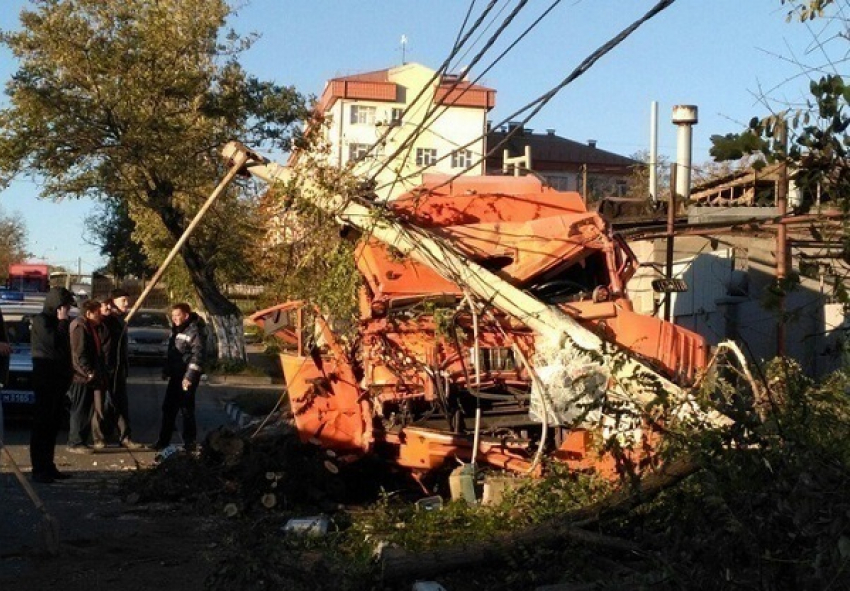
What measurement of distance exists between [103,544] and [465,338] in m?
3.25

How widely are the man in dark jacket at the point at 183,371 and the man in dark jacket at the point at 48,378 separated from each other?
6.08 feet

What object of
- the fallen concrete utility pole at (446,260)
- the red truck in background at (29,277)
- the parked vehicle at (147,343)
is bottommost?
the parked vehicle at (147,343)

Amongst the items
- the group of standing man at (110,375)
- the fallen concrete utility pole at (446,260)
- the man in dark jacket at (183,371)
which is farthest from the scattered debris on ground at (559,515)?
the group of standing man at (110,375)

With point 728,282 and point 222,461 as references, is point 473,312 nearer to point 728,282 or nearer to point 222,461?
point 222,461

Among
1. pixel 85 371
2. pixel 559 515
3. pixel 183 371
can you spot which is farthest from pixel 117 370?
pixel 559 515

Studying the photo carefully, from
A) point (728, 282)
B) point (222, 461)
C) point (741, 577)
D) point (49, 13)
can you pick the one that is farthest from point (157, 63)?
point (741, 577)

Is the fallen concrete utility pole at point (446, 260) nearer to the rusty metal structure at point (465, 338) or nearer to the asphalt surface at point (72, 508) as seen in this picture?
the rusty metal structure at point (465, 338)

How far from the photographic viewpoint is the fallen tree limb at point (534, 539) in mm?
6812

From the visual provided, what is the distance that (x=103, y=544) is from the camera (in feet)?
29.1

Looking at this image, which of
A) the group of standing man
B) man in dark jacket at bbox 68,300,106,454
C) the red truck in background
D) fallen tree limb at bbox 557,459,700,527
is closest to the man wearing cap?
the group of standing man

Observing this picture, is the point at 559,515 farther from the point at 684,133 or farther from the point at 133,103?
the point at 133,103

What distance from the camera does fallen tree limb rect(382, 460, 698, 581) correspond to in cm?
681

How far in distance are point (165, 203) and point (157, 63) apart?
3343mm

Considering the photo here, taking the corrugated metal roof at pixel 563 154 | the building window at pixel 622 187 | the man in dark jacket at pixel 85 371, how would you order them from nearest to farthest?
1. the man in dark jacket at pixel 85 371
2. the building window at pixel 622 187
3. the corrugated metal roof at pixel 563 154
